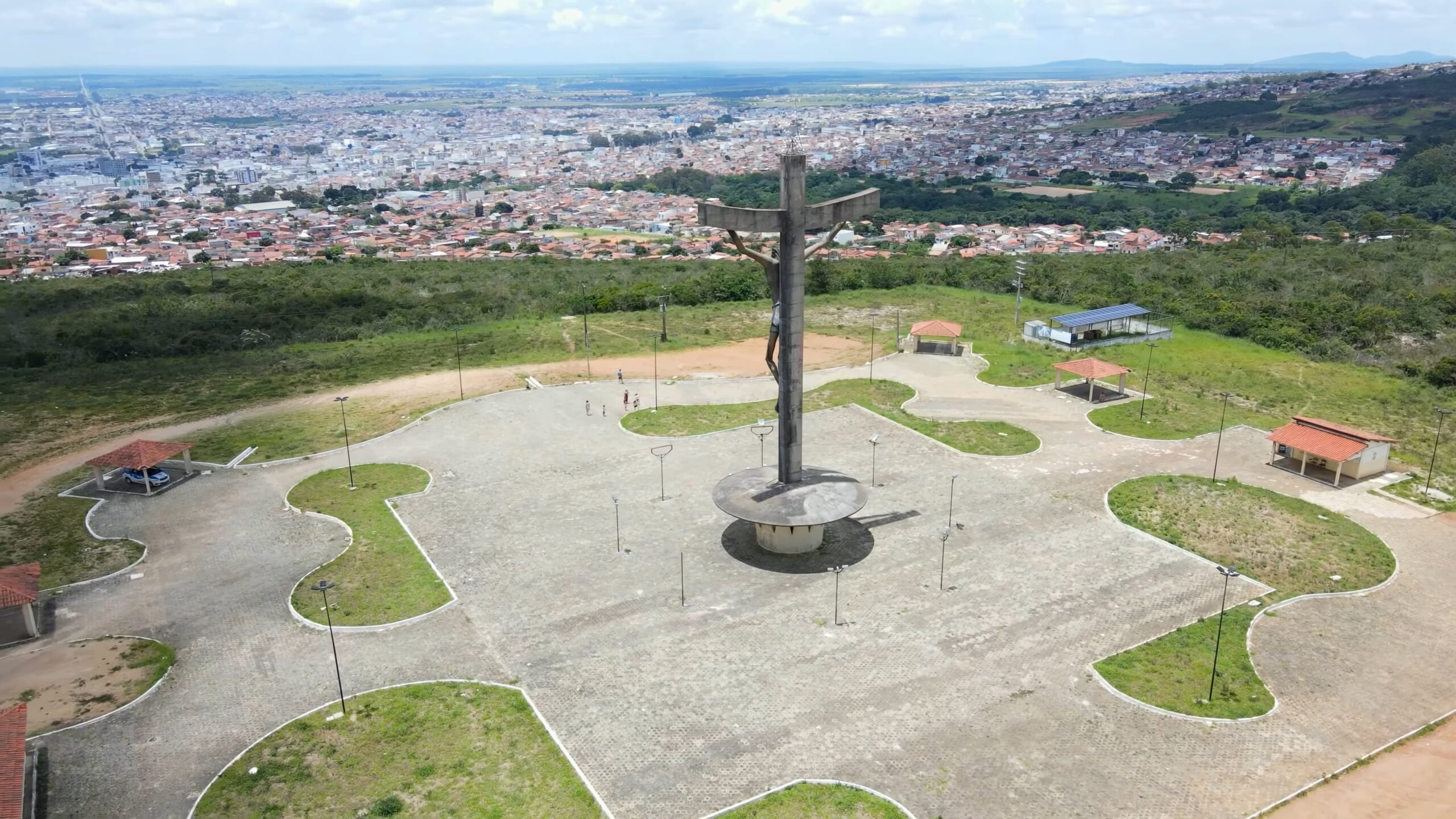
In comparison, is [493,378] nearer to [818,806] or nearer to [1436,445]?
[818,806]

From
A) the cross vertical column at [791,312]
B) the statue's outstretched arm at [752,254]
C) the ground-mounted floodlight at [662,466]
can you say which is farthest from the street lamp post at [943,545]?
the ground-mounted floodlight at [662,466]

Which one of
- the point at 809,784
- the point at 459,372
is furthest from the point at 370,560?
the point at 459,372

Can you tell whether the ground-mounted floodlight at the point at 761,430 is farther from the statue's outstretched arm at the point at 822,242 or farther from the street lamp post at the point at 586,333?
the street lamp post at the point at 586,333

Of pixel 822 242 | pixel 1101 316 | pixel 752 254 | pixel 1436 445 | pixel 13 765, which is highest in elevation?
pixel 822 242

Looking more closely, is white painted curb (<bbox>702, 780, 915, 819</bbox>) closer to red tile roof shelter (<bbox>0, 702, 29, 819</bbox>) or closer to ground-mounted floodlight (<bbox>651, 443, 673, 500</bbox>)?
red tile roof shelter (<bbox>0, 702, 29, 819</bbox>)

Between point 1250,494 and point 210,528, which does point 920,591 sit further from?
point 210,528

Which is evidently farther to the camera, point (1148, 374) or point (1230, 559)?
point (1148, 374)

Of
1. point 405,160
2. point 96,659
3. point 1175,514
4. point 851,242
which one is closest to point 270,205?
point 405,160
